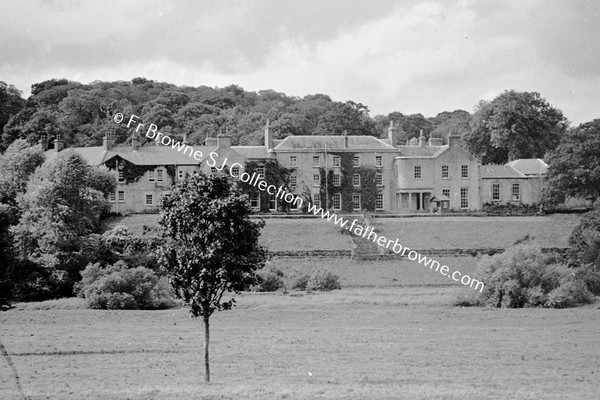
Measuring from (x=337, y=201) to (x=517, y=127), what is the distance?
29.8 metres

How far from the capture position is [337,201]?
235 feet

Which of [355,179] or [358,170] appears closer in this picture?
[355,179]

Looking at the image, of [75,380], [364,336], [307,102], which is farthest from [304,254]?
[307,102]

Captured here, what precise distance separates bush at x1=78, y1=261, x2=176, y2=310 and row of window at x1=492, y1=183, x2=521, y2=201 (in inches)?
1458

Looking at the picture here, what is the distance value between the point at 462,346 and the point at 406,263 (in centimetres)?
2568

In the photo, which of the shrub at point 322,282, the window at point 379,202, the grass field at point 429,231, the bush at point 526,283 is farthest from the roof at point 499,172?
the bush at point 526,283

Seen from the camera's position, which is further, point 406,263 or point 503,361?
point 406,263

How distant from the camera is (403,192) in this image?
71.4 meters

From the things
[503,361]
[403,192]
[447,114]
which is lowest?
[503,361]

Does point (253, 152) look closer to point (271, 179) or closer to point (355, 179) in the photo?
point (271, 179)

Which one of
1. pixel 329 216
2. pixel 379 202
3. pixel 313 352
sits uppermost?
pixel 379 202

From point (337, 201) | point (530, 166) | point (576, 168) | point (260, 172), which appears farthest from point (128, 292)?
point (530, 166)

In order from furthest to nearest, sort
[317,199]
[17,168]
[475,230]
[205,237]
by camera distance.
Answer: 1. [317,199]
2. [17,168]
3. [475,230]
4. [205,237]

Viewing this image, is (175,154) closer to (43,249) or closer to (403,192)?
(403,192)
